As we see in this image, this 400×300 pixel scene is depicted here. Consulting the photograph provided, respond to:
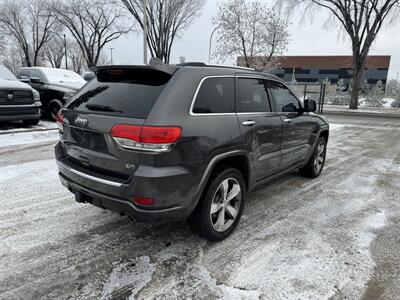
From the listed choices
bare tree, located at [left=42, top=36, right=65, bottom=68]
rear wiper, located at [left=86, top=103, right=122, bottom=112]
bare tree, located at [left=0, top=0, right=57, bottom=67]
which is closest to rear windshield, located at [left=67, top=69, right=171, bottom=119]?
rear wiper, located at [left=86, top=103, right=122, bottom=112]

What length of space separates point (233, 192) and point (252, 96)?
1.17 metres

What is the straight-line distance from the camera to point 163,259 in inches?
114

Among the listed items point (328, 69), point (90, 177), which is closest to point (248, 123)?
point (90, 177)

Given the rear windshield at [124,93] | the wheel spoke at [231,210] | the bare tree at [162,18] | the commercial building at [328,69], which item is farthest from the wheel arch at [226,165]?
the commercial building at [328,69]

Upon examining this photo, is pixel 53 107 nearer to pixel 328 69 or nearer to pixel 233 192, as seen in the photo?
pixel 233 192

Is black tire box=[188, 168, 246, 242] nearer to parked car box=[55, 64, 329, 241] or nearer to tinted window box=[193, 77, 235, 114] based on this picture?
parked car box=[55, 64, 329, 241]

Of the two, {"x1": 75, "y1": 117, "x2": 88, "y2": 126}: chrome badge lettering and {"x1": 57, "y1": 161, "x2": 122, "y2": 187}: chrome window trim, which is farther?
{"x1": 75, "y1": 117, "x2": 88, "y2": 126}: chrome badge lettering

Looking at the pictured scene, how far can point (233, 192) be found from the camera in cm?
329

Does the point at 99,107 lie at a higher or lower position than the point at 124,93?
lower

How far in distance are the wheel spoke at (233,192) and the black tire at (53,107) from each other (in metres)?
8.75

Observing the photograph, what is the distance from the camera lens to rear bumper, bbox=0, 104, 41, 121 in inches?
325

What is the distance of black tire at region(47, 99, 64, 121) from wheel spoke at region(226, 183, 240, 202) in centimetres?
875

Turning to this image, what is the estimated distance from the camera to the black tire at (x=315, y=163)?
17.6ft

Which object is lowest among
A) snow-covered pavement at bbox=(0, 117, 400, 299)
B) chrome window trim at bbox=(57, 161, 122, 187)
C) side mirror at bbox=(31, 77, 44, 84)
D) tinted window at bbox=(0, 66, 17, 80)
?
snow-covered pavement at bbox=(0, 117, 400, 299)
